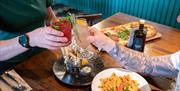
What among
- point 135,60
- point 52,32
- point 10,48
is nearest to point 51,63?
point 10,48

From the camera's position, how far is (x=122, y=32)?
5.20 ft

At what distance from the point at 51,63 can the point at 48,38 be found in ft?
1.04

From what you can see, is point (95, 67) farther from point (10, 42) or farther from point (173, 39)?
point (173, 39)

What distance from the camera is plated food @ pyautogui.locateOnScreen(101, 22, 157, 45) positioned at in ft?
4.95

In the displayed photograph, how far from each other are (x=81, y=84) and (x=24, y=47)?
336 mm

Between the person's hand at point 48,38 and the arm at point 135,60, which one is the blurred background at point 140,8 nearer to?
the arm at point 135,60

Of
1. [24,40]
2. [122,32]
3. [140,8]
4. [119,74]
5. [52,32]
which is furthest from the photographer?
[140,8]

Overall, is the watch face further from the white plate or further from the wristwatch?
the white plate

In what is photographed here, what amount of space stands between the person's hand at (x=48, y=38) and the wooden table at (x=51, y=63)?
203 millimetres

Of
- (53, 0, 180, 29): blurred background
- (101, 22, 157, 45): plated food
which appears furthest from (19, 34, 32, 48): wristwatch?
(53, 0, 180, 29): blurred background

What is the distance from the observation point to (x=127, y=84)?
108 cm

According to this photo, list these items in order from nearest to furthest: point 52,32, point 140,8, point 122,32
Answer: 1. point 52,32
2. point 122,32
3. point 140,8

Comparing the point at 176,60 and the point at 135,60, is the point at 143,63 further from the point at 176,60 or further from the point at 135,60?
the point at 176,60

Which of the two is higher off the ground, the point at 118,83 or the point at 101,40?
the point at 101,40
